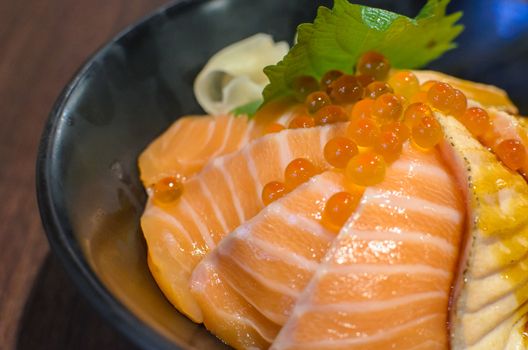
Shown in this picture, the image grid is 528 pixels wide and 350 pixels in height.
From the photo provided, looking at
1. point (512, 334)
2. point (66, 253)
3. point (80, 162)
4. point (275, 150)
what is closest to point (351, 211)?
point (275, 150)

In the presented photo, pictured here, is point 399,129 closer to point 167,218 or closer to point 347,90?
point 347,90

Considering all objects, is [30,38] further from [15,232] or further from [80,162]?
[80,162]

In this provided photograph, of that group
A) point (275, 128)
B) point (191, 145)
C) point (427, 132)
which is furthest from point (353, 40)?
point (191, 145)

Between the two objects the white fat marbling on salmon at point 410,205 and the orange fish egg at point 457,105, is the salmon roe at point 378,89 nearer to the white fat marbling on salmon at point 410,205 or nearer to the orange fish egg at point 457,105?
the orange fish egg at point 457,105

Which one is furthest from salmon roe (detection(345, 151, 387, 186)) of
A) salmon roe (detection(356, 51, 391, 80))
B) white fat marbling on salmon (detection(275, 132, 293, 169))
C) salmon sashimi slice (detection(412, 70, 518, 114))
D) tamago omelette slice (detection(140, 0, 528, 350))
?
salmon sashimi slice (detection(412, 70, 518, 114))

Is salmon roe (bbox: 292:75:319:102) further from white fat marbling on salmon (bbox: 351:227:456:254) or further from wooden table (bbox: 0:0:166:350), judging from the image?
wooden table (bbox: 0:0:166:350)
